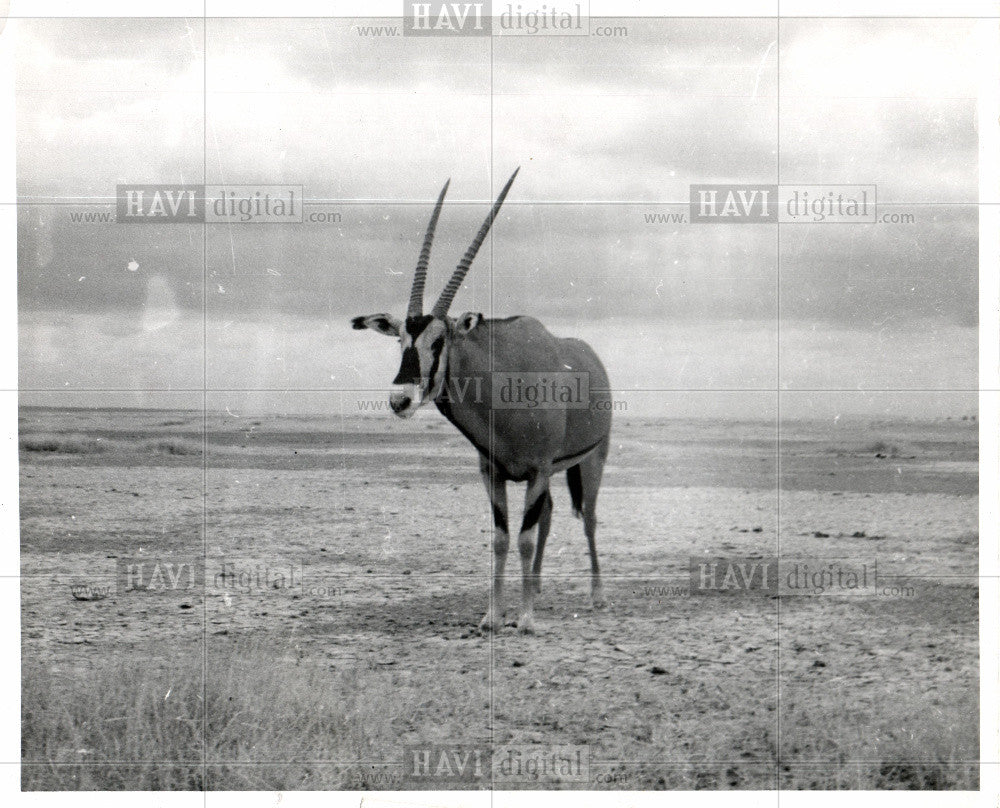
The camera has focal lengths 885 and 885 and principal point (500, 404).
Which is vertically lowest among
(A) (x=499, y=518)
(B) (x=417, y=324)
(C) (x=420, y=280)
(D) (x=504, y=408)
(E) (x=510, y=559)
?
(E) (x=510, y=559)

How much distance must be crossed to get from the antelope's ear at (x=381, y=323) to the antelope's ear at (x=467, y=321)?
0.42m

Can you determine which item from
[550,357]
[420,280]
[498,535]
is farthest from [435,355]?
[498,535]

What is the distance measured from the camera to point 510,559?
6160 mm

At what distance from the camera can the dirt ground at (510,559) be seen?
5.96 meters

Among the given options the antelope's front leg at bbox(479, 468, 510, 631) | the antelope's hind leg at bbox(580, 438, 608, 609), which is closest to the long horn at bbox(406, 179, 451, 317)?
the antelope's front leg at bbox(479, 468, 510, 631)

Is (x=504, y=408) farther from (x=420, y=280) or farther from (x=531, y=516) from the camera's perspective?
(x=420, y=280)

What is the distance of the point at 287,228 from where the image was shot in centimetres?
618

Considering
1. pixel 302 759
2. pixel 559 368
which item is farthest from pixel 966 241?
pixel 302 759

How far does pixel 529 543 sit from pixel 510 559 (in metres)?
0.19

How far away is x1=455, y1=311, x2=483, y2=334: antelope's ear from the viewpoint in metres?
5.75

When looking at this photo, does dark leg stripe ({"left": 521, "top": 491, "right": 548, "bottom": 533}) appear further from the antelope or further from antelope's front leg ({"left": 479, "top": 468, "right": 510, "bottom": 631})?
antelope's front leg ({"left": 479, "top": 468, "right": 510, "bottom": 631})

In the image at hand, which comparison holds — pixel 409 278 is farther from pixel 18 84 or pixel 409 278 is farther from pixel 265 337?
pixel 18 84

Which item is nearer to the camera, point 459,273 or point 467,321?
point 467,321

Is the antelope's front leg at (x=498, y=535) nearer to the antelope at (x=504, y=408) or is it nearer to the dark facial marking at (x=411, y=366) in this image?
the antelope at (x=504, y=408)
